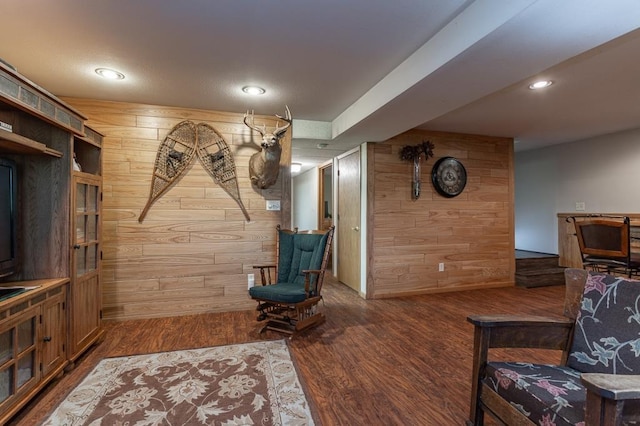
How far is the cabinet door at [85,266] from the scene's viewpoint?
2332mm

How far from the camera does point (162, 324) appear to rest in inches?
128

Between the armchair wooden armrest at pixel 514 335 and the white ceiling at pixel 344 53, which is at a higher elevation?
the white ceiling at pixel 344 53

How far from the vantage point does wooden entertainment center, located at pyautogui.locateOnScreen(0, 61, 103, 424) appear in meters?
1.76

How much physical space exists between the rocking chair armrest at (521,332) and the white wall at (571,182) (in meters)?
4.47

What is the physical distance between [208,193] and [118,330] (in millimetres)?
1629

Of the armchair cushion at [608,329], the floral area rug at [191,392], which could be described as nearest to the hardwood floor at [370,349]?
the floral area rug at [191,392]

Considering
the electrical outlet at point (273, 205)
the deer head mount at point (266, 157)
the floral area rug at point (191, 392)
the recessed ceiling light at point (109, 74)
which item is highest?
the recessed ceiling light at point (109, 74)

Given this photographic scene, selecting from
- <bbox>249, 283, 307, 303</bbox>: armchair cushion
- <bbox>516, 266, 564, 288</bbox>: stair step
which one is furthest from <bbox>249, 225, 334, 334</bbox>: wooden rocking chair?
<bbox>516, 266, 564, 288</bbox>: stair step

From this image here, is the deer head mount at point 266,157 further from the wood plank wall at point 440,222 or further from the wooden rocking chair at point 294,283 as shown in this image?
→ the wood plank wall at point 440,222

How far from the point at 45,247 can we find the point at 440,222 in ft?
14.4

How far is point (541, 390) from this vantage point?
4.15ft

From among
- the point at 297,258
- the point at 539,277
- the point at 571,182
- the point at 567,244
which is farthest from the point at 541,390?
the point at 571,182

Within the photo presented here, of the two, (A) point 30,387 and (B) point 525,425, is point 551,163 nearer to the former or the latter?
(B) point 525,425

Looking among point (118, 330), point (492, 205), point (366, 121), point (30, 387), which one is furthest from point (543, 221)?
point (30, 387)
